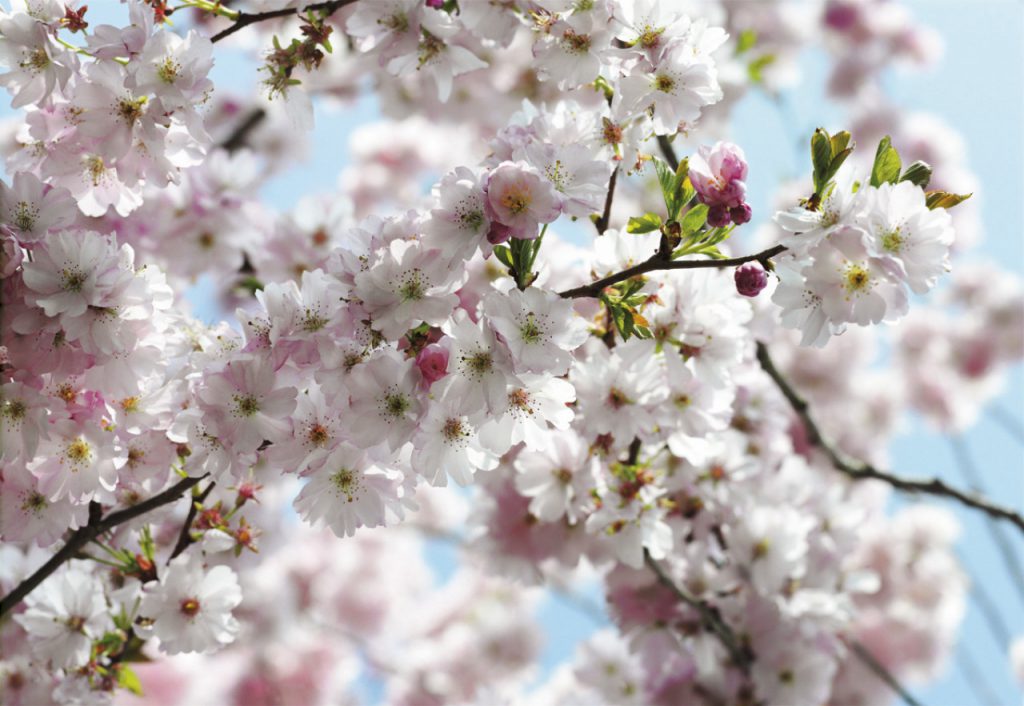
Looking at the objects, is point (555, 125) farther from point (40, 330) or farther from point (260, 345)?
point (40, 330)

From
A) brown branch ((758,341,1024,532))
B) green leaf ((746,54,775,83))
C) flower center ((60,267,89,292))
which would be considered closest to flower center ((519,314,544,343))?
flower center ((60,267,89,292))

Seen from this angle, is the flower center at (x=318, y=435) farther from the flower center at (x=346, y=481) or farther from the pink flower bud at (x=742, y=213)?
the pink flower bud at (x=742, y=213)

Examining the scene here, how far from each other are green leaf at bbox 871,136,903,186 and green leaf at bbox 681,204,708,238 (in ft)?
0.70

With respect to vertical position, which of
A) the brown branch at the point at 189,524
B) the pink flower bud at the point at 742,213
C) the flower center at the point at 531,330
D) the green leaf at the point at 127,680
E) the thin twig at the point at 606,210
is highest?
the brown branch at the point at 189,524

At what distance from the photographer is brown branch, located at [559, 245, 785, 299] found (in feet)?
3.78

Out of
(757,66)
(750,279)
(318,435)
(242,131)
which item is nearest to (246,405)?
(318,435)

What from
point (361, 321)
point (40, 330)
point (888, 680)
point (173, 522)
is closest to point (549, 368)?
point (361, 321)

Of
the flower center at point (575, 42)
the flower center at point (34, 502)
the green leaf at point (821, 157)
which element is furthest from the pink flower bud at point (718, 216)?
the flower center at point (34, 502)

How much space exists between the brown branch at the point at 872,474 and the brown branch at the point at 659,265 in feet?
2.59

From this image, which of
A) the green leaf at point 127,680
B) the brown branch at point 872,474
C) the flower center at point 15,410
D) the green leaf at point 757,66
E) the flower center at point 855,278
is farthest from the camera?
the green leaf at point 757,66

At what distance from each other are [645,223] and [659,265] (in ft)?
0.23

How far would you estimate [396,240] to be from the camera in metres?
1.16

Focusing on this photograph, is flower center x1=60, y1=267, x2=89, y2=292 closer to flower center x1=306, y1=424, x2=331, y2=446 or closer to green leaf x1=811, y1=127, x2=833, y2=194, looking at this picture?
flower center x1=306, y1=424, x2=331, y2=446

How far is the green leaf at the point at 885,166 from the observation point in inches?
44.6
